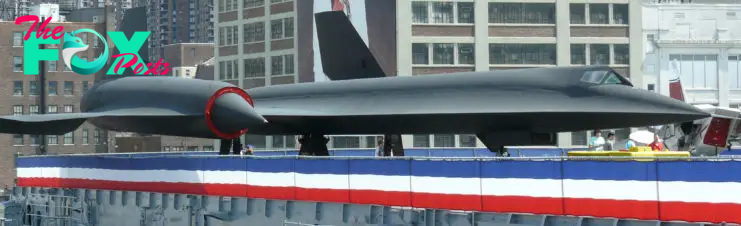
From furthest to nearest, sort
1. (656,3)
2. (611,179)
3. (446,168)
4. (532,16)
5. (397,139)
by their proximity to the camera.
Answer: (656,3)
(532,16)
(397,139)
(446,168)
(611,179)

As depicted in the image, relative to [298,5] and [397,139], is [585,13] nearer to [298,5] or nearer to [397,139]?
[298,5]

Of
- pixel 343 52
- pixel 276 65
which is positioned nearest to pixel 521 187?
pixel 343 52

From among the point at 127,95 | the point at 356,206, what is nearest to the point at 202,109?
the point at 127,95

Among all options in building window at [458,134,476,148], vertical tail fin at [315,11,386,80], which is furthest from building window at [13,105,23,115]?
vertical tail fin at [315,11,386,80]

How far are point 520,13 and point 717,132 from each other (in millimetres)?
35881

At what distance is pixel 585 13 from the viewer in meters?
70.3

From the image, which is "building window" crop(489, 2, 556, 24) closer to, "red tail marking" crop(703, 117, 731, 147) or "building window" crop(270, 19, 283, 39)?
"building window" crop(270, 19, 283, 39)

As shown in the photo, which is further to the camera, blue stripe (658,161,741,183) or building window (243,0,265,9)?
building window (243,0,265,9)

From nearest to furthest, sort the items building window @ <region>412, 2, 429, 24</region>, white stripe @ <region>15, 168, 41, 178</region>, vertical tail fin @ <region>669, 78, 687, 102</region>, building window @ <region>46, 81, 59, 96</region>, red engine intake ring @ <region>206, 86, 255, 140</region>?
red engine intake ring @ <region>206, 86, 255, 140</region> → white stripe @ <region>15, 168, 41, 178</region> → vertical tail fin @ <region>669, 78, 687, 102</region> → building window @ <region>412, 2, 429, 24</region> → building window @ <region>46, 81, 59, 96</region>

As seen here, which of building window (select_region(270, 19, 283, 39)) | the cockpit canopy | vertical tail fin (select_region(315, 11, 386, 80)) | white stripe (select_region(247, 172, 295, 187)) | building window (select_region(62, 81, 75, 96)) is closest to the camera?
white stripe (select_region(247, 172, 295, 187))

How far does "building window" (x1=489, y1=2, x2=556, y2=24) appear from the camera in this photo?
229ft

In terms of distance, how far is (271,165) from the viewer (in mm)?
23812

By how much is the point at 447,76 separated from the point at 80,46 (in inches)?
3421

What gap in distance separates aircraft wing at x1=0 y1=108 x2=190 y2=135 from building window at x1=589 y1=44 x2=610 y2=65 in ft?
149
